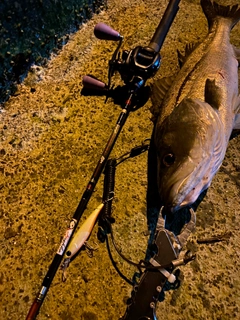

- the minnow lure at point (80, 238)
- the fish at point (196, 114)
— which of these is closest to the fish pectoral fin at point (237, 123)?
the fish at point (196, 114)

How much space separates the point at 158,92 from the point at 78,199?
0.86 meters

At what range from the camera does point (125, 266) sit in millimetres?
1831

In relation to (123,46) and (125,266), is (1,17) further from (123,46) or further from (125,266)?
(125,266)

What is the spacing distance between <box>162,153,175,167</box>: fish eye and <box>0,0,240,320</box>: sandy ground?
0.37 m

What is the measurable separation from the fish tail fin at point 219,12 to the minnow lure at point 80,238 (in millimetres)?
1630

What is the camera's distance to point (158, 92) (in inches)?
87.4

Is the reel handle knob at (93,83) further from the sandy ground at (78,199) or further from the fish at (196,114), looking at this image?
the fish at (196,114)

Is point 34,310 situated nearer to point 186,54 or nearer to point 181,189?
point 181,189

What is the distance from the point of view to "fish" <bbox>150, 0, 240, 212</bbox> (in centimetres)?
164

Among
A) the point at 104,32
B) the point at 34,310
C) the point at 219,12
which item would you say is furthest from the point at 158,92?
the point at 34,310

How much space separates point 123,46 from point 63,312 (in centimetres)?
189

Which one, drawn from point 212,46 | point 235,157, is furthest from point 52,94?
point 235,157

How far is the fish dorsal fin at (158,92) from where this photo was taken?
2164 mm

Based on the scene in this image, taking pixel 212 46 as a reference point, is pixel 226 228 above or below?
below
